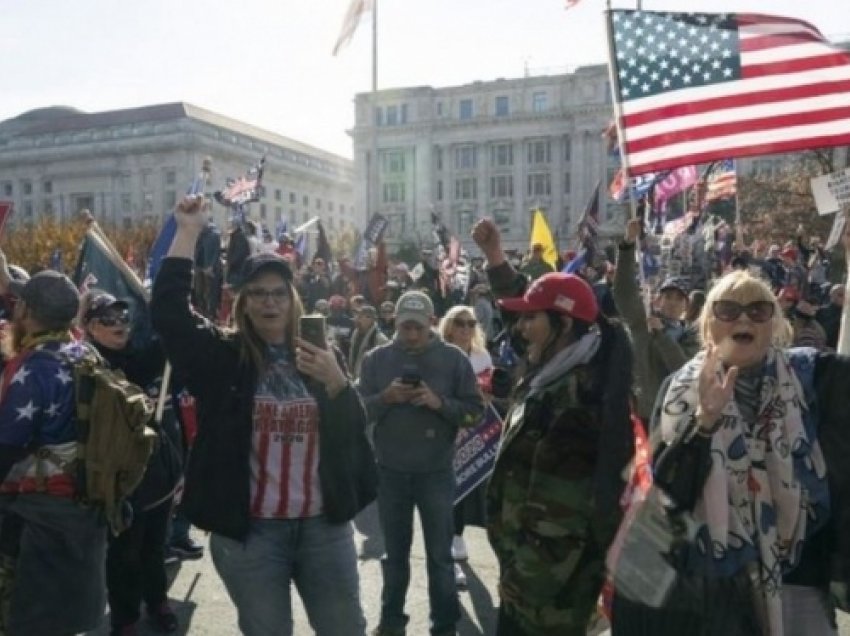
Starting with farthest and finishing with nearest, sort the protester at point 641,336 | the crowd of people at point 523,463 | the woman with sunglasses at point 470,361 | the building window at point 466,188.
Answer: the building window at point 466,188 → the woman with sunglasses at point 470,361 → the protester at point 641,336 → the crowd of people at point 523,463

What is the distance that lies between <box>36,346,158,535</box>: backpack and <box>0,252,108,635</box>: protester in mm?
31

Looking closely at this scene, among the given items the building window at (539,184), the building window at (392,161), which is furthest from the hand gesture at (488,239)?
the building window at (392,161)

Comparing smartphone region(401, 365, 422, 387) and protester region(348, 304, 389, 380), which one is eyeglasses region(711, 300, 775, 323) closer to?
smartphone region(401, 365, 422, 387)

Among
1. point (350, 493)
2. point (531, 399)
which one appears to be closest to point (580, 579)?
point (531, 399)

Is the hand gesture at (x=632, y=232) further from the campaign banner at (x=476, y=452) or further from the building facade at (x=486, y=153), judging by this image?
the building facade at (x=486, y=153)

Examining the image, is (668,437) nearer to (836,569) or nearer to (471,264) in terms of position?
(836,569)

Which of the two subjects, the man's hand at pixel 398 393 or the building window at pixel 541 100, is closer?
the man's hand at pixel 398 393

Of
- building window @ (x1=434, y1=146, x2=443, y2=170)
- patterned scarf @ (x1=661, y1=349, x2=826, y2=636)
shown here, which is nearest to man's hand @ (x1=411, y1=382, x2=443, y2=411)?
patterned scarf @ (x1=661, y1=349, x2=826, y2=636)

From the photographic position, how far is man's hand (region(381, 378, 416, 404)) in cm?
522

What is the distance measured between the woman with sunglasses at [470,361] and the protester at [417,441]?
127 centimetres

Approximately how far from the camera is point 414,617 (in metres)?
5.49

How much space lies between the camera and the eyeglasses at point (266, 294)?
134 inches

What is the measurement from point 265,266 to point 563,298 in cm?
115

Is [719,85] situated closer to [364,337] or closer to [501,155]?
[364,337]
